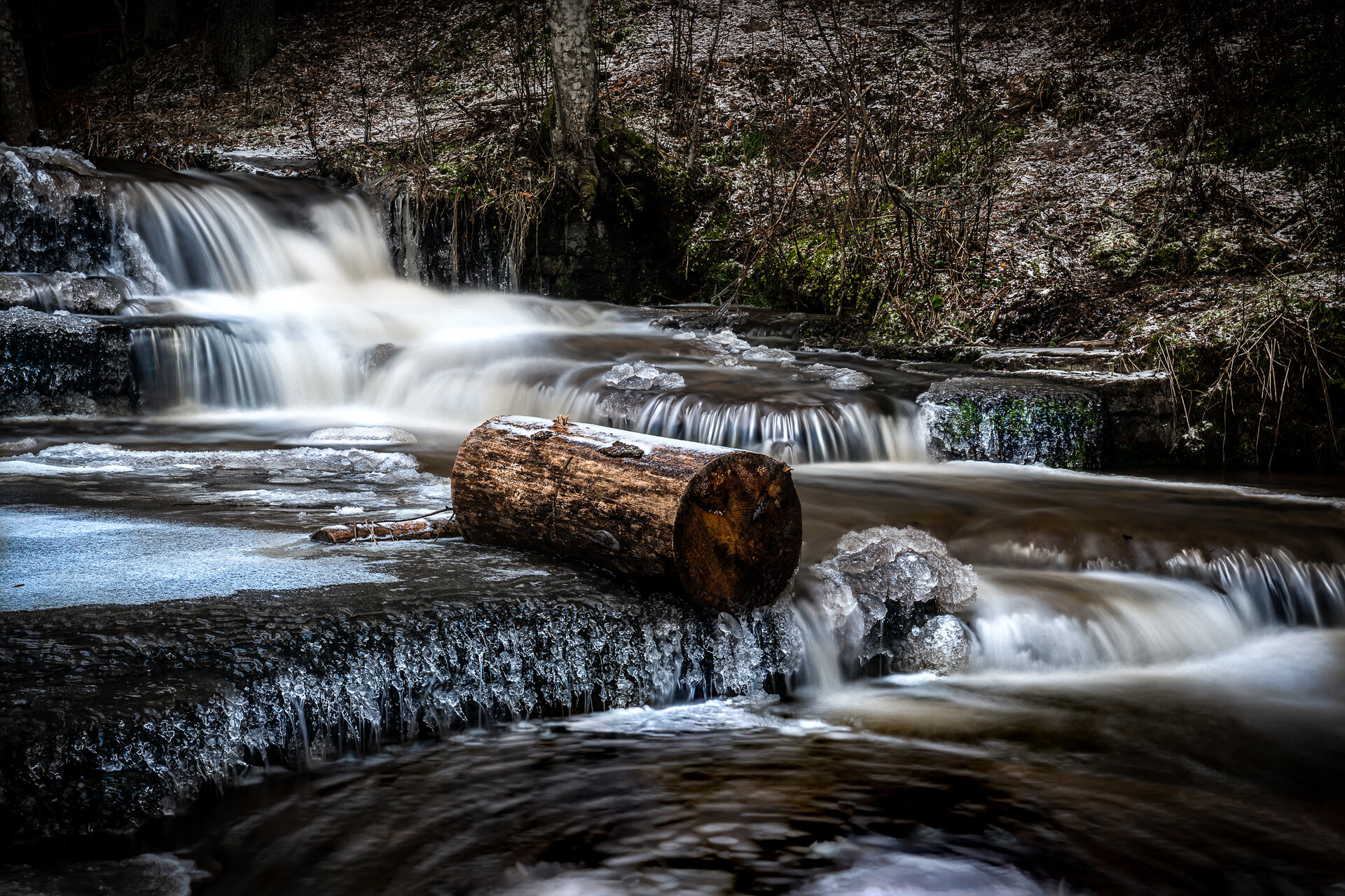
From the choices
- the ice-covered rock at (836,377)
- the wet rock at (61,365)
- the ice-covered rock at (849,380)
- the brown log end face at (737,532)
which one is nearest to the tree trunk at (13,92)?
the wet rock at (61,365)

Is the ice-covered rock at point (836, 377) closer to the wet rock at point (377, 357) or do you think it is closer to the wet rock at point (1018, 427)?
the wet rock at point (1018, 427)

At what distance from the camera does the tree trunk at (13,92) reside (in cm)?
1084

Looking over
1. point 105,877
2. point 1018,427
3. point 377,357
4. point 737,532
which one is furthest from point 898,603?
point 377,357

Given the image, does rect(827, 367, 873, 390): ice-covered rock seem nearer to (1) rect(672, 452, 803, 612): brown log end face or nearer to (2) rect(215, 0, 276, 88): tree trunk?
(1) rect(672, 452, 803, 612): brown log end face

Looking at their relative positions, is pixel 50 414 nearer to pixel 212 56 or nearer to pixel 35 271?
pixel 35 271

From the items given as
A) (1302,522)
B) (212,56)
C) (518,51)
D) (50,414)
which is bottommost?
(1302,522)

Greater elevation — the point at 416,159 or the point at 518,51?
the point at 518,51

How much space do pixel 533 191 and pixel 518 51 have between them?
3206 millimetres

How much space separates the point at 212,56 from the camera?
15562mm

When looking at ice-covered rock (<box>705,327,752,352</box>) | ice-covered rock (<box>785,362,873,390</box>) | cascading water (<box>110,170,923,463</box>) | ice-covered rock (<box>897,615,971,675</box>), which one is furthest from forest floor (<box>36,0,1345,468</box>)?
ice-covered rock (<box>897,615,971,675</box>)

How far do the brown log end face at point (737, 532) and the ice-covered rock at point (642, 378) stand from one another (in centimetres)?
360

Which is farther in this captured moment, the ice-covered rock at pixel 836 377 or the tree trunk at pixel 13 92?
the tree trunk at pixel 13 92

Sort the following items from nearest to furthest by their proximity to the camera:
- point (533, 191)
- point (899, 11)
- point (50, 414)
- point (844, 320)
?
point (50, 414), point (844, 320), point (533, 191), point (899, 11)

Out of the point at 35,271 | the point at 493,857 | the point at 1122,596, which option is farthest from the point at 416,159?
the point at 493,857
